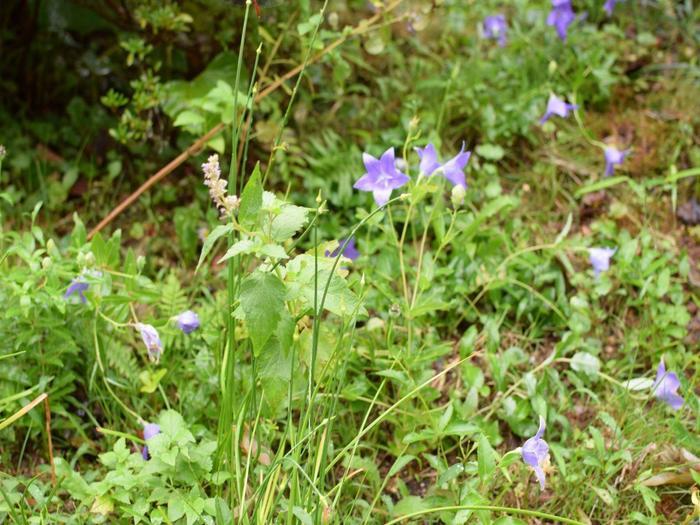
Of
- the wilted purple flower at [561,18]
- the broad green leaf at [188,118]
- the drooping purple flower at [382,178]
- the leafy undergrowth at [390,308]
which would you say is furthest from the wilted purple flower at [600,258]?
the broad green leaf at [188,118]

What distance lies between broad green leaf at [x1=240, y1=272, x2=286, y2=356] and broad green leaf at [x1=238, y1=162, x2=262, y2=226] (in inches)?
3.6

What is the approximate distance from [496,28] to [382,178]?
1343 mm

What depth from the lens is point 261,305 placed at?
1.33 metres

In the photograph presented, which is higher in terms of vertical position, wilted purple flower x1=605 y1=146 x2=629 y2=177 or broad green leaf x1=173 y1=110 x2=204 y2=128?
broad green leaf x1=173 y1=110 x2=204 y2=128

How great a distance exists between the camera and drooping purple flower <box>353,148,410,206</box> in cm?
180

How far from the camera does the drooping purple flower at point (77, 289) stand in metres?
1.77

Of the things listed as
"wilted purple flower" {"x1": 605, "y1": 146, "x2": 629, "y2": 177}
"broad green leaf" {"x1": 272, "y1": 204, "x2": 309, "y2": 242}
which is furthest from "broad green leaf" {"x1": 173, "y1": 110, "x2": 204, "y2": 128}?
"wilted purple flower" {"x1": 605, "y1": 146, "x2": 629, "y2": 177}

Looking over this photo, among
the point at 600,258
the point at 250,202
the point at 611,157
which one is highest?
the point at 250,202

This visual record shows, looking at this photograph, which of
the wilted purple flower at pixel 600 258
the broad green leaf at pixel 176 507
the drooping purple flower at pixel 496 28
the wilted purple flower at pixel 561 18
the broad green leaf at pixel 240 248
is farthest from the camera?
the drooping purple flower at pixel 496 28

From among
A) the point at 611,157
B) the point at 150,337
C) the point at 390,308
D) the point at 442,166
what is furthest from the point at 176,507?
the point at 611,157

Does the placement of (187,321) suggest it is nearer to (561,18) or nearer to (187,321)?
(187,321)

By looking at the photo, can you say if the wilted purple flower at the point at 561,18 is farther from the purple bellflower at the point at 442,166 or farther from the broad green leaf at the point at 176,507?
the broad green leaf at the point at 176,507

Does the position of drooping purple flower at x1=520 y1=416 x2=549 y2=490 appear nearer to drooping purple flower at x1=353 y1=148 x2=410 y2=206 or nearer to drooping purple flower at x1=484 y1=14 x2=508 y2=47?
drooping purple flower at x1=353 y1=148 x2=410 y2=206

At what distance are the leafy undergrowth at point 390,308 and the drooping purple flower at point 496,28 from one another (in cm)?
4
